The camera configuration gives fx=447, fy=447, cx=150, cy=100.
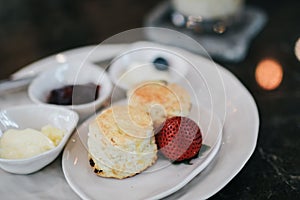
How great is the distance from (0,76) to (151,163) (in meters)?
0.82

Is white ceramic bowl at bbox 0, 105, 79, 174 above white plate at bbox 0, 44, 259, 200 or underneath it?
above

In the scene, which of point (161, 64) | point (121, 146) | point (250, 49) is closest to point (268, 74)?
point (250, 49)

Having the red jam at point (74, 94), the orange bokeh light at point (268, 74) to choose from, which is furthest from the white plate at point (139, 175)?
the orange bokeh light at point (268, 74)

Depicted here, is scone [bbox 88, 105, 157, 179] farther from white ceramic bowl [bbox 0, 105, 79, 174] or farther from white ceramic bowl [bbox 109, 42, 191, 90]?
white ceramic bowl [bbox 109, 42, 191, 90]

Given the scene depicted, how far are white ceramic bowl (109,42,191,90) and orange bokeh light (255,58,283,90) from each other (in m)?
0.27

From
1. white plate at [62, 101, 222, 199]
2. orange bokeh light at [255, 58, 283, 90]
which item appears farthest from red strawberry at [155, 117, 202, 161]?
orange bokeh light at [255, 58, 283, 90]

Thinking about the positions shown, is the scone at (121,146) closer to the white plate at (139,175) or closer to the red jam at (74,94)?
the white plate at (139,175)

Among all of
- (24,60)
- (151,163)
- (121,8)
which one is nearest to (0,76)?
(24,60)

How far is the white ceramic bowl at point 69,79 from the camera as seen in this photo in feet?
3.92

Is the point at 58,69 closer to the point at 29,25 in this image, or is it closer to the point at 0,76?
the point at 0,76

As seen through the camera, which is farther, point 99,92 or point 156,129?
point 99,92

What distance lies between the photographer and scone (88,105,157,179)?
3.05 ft

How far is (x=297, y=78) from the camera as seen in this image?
1.35 m

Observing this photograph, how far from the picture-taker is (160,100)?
107 cm
